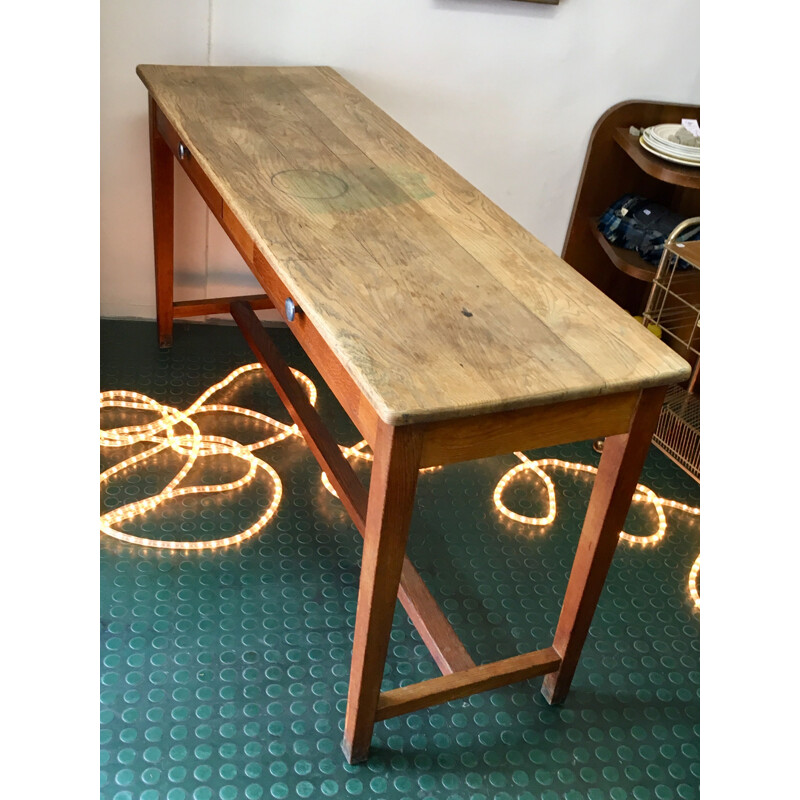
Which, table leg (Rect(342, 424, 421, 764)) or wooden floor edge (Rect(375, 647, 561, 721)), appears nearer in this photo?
table leg (Rect(342, 424, 421, 764))

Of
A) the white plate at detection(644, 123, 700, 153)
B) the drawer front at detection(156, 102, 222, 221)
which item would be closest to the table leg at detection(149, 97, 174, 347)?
the drawer front at detection(156, 102, 222, 221)

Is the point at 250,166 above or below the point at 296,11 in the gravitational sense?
below

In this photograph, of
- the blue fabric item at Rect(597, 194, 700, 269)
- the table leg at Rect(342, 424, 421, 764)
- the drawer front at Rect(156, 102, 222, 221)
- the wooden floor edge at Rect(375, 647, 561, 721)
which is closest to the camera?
the table leg at Rect(342, 424, 421, 764)

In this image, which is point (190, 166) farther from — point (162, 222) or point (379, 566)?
point (379, 566)

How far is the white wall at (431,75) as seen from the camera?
2.49 m

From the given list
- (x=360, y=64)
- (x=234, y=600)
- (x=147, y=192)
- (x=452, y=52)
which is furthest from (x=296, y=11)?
(x=234, y=600)

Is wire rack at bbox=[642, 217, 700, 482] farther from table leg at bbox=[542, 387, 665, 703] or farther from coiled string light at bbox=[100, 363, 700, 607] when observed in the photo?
table leg at bbox=[542, 387, 665, 703]

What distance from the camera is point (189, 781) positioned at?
1562 mm

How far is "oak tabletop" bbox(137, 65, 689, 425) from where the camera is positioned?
1.29 metres

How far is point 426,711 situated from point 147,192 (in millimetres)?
1778

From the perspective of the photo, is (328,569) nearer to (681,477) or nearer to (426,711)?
(426,711)

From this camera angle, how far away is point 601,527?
1565 mm

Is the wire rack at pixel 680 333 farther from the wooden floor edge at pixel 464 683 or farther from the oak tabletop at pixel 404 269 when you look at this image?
the wooden floor edge at pixel 464 683

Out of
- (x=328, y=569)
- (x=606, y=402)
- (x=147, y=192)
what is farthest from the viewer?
(x=147, y=192)
